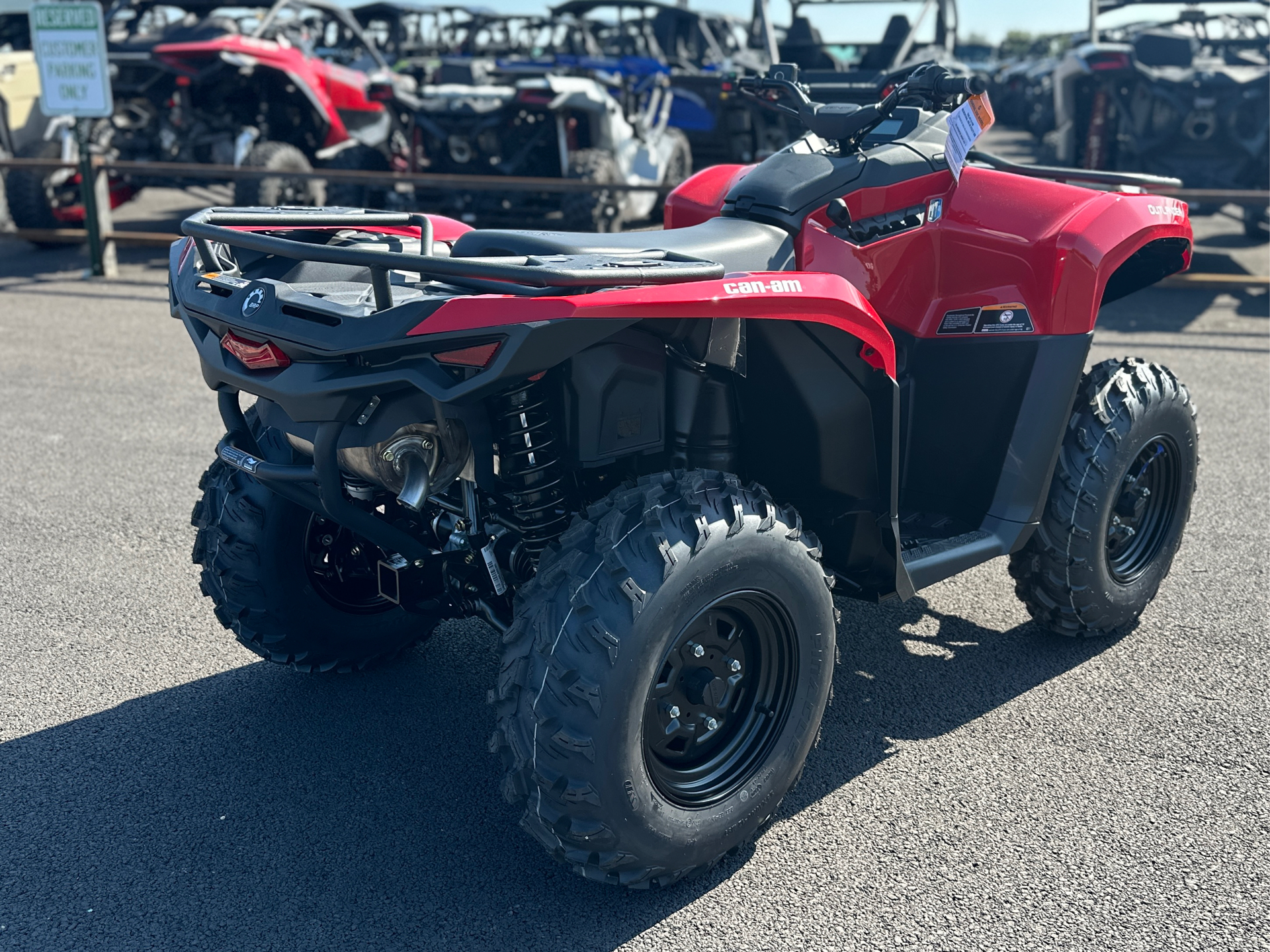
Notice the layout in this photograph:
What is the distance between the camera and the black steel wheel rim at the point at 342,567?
3.12 meters

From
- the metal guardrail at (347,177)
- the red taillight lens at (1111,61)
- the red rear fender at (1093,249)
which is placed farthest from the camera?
the red taillight lens at (1111,61)

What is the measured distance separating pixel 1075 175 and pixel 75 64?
8141mm

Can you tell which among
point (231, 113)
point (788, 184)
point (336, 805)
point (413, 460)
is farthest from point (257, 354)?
point (231, 113)

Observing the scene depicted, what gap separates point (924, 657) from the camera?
354 centimetres

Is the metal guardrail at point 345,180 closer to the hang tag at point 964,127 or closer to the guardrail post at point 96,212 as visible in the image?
the guardrail post at point 96,212

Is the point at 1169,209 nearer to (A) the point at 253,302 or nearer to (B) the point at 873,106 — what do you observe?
(B) the point at 873,106

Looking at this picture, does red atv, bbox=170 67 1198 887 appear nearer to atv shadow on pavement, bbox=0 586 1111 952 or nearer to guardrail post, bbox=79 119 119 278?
atv shadow on pavement, bbox=0 586 1111 952

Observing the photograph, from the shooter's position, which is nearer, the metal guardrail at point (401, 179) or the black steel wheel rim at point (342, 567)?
the black steel wheel rim at point (342, 567)

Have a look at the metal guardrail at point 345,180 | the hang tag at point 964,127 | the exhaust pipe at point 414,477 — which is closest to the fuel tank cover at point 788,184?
the hang tag at point 964,127

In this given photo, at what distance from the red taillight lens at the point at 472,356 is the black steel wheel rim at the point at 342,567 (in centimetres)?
117

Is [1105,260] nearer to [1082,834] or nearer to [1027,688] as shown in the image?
[1027,688]

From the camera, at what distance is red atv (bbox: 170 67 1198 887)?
217 cm

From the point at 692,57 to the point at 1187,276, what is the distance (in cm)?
779

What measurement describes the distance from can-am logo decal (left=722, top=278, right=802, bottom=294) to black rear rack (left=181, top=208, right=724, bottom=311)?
40 millimetres
